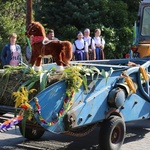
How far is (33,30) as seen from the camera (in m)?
6.45

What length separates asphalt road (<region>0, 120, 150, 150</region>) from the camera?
702 centimetres

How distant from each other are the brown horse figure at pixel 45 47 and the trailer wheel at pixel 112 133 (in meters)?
1.08

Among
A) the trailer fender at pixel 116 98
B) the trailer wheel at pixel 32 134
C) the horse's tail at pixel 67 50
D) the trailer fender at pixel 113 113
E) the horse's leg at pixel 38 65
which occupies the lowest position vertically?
the trailer wheel at pixel 32 134

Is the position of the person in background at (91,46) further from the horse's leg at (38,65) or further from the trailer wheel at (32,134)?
the horse's leg at (38,65)

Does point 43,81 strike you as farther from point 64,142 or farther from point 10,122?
point 64,142

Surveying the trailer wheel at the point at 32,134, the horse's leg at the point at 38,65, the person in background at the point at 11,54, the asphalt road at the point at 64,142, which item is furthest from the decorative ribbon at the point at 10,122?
the person in background at the point at 11,54

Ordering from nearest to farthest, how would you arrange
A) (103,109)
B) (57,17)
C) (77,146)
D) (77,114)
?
(77,114), (103,109), (77,146), (57,17)

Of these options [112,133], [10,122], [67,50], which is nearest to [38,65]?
[67,50]

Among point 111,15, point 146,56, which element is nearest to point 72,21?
point 111,15

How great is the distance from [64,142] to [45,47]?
1836 mm

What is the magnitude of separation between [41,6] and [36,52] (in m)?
12.2

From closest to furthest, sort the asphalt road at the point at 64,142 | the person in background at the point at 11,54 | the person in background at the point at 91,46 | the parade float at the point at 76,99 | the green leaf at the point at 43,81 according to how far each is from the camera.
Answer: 1. the parade float at the point at 76,99
2. the green leaf at the point at 43,81
3. the asphalt road at the point at 64,142
4. the person in background at the point at 11,54
5. the person in background at the point at 91,46

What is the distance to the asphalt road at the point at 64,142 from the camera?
7023 millimetres

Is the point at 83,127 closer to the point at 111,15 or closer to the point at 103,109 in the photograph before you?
the point at 103,109
